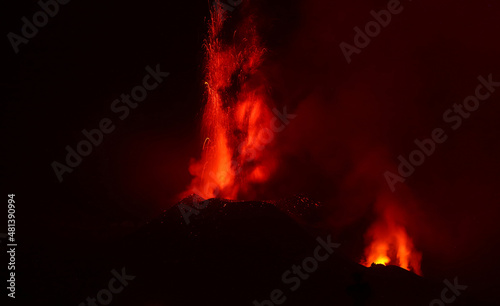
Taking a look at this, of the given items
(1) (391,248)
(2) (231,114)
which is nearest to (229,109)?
(2) (231,114)

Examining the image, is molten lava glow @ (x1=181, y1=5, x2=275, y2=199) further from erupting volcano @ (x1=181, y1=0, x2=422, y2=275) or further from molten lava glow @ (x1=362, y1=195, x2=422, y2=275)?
molten lava glow @ (x1=362, y1=195, x2=422, y2=275)

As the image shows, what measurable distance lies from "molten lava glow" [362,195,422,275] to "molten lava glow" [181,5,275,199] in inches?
363

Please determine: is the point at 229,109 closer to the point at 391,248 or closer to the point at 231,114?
the point at 231,114

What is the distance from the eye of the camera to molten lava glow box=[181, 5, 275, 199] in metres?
29.5

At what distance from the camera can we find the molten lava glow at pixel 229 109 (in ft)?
96.9

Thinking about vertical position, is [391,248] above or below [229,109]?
below

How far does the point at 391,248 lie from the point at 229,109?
13482mm

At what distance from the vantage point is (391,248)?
2541 cm

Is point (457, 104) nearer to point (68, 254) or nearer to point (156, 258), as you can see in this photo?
point (156, 258)

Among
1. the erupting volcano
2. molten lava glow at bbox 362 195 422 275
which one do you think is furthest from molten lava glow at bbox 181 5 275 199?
molten lava glow at bbox 362 195 422 275

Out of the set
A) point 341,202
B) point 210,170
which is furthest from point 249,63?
point 341,202

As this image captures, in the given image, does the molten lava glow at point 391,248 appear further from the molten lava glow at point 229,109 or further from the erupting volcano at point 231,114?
the molten lava glow at point 229,109

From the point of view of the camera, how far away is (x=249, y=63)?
100ft

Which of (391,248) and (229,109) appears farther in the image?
(229,109)
